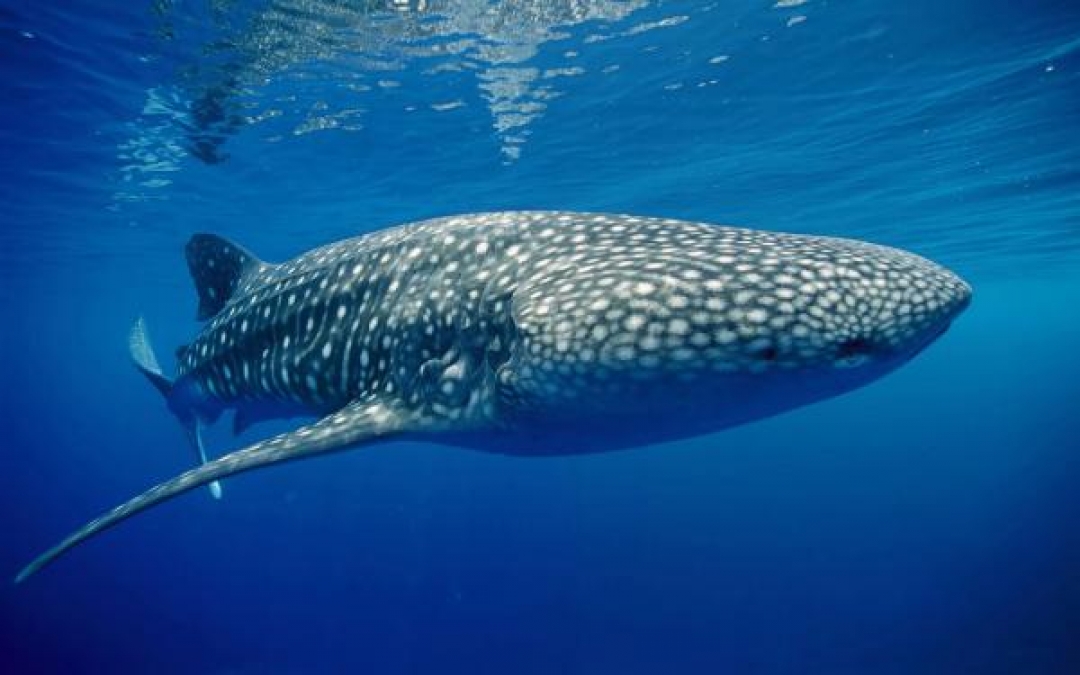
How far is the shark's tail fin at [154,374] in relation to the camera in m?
7.57

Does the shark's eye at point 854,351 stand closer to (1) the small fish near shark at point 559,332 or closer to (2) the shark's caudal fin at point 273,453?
(1) the small fish near shark at point 559,332

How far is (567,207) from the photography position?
2669cm

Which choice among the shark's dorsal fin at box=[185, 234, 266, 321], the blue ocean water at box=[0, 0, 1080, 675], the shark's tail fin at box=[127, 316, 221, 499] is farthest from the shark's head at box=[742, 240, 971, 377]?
the blue ocean water at box=[0, 0, 1080, 675]

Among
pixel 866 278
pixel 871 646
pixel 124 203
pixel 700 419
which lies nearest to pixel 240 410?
pixel 700 419

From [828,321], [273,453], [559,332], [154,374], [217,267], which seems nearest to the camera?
[828,321]

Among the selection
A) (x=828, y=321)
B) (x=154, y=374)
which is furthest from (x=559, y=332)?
(x=154, y=374)

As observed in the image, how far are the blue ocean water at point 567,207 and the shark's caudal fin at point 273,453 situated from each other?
9.24m

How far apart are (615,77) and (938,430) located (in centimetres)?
3814

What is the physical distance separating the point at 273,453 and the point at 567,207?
23.8 m

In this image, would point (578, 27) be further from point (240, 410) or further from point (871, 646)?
point (871, 646)

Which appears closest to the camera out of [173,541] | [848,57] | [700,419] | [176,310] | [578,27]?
[700,419]

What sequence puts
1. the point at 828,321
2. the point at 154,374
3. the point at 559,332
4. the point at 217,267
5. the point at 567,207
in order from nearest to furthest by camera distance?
1. the point at 828,321
2. the point at 559,332
3. the point at 217,267
4. the point at 154,374
5. the point at 567,207

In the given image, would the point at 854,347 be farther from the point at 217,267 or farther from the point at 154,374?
the point at 154,374

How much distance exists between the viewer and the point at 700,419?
3449 mm
